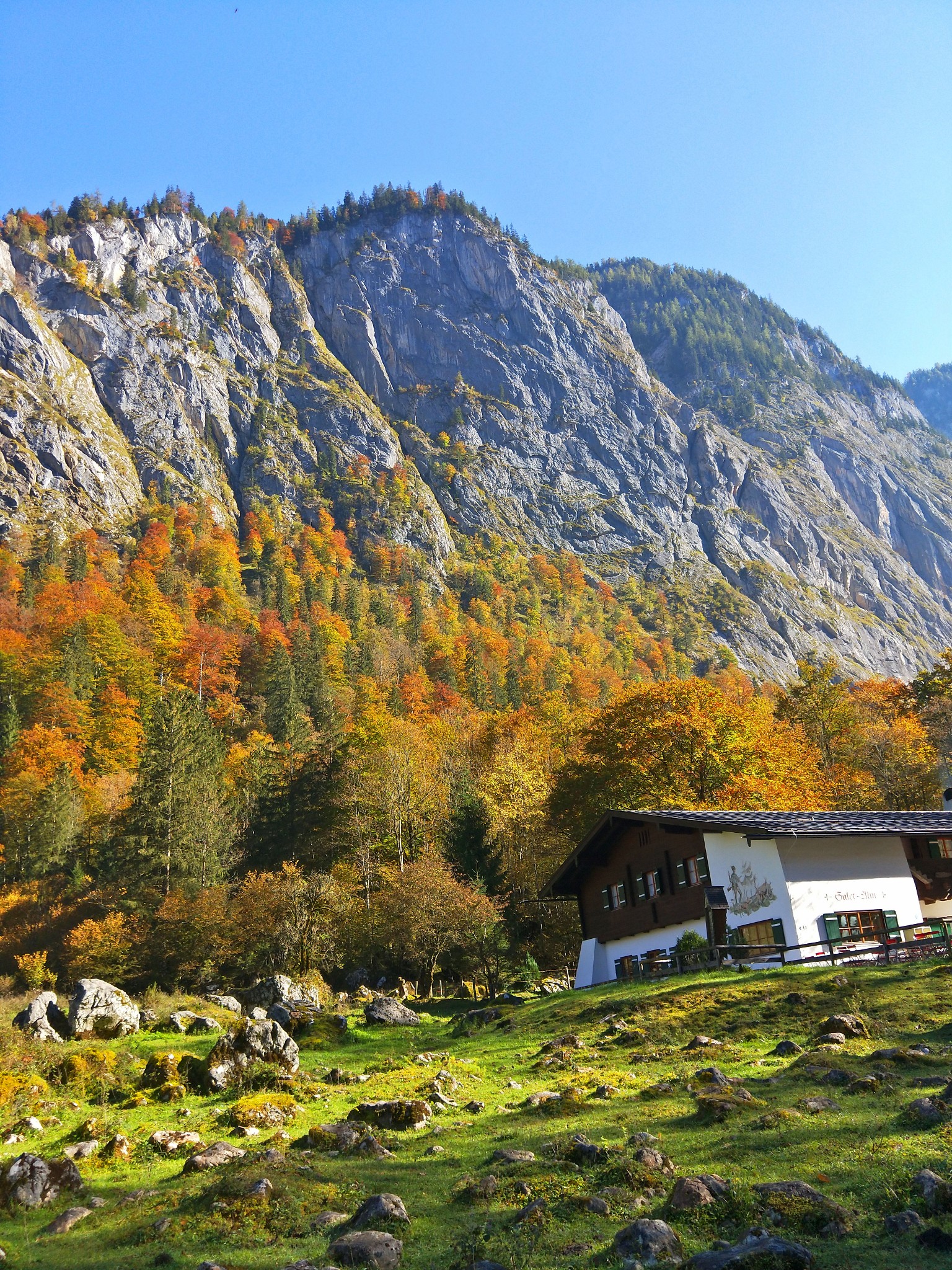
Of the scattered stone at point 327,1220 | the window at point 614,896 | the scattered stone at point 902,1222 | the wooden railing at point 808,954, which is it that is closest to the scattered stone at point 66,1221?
the scattered stone at point 327,1220

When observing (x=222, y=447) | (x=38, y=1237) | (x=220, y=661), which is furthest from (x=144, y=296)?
(x=38, y=1237)

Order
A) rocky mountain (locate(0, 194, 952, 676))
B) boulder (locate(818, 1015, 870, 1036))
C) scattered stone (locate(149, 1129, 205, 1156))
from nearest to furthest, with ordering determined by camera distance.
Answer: scattered stone (locate(149, 1129, 205, 1156)), boulder (locate(818, 1015, 870, 1036)), rocky mountain (locate(0, 194, 952, 676))

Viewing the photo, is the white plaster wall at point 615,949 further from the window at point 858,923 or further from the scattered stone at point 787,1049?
the scattered stone at point 787,1049

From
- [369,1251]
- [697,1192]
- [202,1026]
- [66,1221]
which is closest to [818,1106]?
[697,1192]

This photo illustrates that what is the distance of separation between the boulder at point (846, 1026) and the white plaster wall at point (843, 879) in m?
14.5

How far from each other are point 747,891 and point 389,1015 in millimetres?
14988

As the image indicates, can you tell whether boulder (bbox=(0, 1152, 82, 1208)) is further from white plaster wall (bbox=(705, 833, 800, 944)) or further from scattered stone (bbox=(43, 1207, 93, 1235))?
white plaster wall (bbox=(705, 833, 800, 944))

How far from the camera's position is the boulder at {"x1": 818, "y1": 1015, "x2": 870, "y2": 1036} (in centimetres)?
1914

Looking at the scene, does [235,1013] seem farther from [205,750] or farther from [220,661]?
[220,661]

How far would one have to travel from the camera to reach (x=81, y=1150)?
52.7 ft

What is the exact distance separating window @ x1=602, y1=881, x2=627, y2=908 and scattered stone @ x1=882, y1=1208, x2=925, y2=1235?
32254 millimetres

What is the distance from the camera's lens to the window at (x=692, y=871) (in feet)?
118

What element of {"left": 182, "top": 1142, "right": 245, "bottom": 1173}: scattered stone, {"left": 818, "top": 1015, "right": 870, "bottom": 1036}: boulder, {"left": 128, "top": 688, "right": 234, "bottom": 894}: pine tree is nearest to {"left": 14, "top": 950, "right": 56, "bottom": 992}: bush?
{"left": 128, "top": 688, "right": 234, "bottom": 894}: pine tree

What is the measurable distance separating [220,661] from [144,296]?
121m
